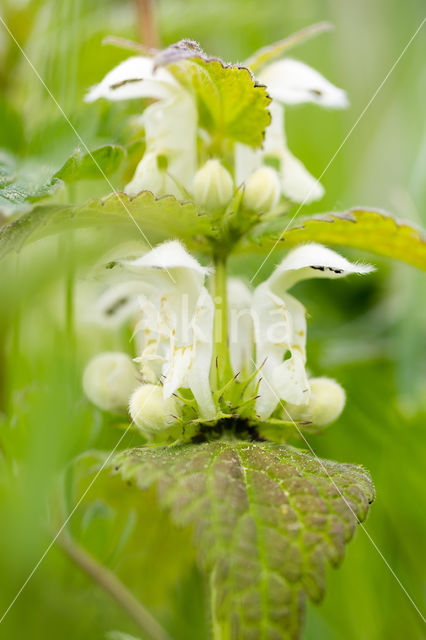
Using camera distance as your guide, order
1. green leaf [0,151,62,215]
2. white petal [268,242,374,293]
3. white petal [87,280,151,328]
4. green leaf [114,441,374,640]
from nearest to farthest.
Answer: green leaf [114,441,374,640], green leaf [0,151,62,215], white petal [268,242,374,293], white petal [87,280,151,328]

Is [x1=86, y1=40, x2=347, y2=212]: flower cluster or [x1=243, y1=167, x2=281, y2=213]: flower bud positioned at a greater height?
[x1=86, y1=40, x2=347, y2=212]: flower cluster

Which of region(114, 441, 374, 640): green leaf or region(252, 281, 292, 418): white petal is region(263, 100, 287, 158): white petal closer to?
region(252, 281, 292, 418): white petal

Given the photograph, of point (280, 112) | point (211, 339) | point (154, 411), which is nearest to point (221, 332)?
point (211, 339)

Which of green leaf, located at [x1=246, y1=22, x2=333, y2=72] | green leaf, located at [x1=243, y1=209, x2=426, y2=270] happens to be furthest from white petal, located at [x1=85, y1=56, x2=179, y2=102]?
green leaf, located at [x1=243, y1=209, x2=426, y2=270]

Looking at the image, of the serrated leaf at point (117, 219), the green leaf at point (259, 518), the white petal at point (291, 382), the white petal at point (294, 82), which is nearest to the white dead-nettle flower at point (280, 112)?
the white petal at point (294, 82)

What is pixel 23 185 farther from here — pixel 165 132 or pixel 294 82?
pixel 294 82

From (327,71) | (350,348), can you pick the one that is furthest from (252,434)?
(327,71)

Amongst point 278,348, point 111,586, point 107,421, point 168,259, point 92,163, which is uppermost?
point 92,163

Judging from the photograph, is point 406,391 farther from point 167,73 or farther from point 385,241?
point 167,73
